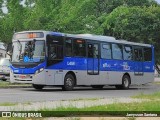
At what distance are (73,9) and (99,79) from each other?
8.51 metres

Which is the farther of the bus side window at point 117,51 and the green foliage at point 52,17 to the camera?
the green foliage at point 52,17

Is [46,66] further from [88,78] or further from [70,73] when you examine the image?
[88,78]

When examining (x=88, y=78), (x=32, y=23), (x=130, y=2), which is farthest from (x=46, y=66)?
(x=130, y=2)

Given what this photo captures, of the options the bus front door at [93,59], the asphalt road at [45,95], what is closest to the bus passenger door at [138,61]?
the bus front door at [93,59]

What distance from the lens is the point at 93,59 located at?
2714cm

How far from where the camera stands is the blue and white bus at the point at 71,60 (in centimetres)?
2381

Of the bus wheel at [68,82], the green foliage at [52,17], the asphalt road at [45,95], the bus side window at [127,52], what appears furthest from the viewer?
the green foliage at [52,17]

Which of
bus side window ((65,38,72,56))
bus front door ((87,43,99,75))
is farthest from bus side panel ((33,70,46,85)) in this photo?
bus front door ((87,43,99,75))

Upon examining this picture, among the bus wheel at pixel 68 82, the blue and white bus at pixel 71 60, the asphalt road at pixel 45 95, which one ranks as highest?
the blue and white bus at pixel 71 60

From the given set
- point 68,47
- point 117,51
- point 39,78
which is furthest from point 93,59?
point 39,78

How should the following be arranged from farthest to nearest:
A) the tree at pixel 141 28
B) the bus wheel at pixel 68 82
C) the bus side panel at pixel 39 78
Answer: the tree at pixel 141 28
the bus wheel at pixel 68 82
the bus side panel at pixel 39 78

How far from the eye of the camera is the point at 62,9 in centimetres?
3484

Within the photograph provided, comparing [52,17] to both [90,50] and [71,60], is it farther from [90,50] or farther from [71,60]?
[71,60]

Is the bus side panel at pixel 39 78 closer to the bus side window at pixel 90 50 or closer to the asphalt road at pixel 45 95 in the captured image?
the asphalt road at pixel 45 95
